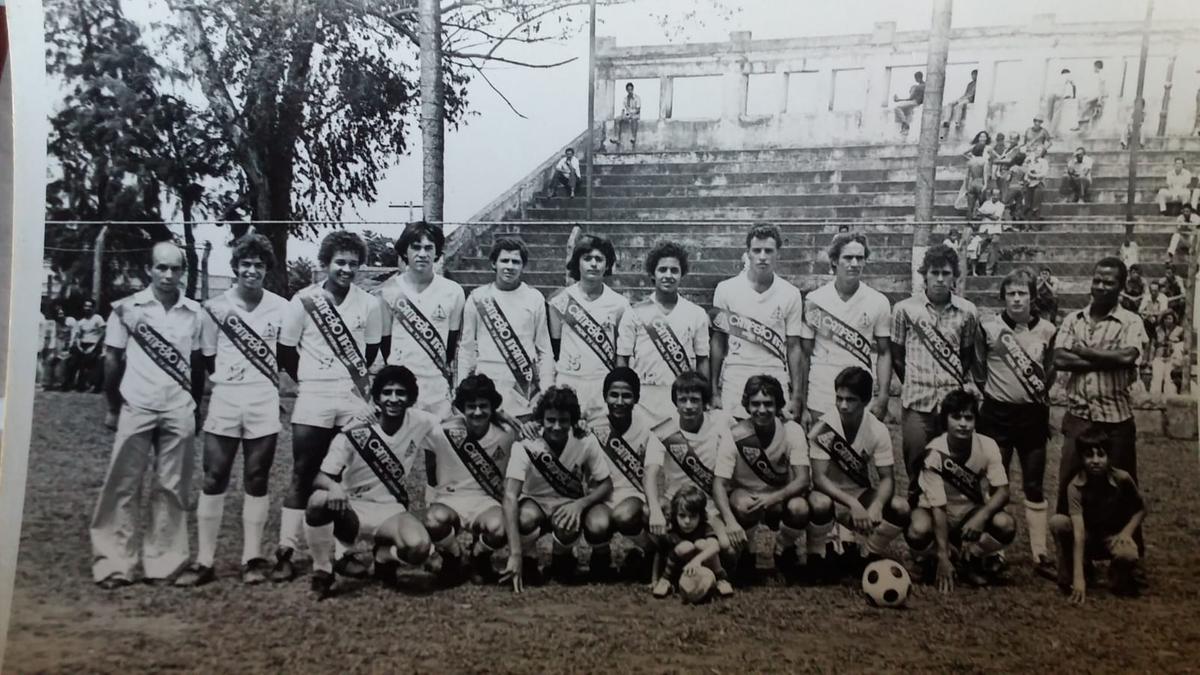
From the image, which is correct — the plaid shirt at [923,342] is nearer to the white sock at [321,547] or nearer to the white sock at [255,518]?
the white sock at [321,547]

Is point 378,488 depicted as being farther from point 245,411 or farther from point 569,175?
point 569,175

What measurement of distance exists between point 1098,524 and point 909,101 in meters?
1.39

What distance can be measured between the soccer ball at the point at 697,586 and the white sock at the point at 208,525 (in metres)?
1.44

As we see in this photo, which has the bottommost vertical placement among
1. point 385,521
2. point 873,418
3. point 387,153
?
point 385,521

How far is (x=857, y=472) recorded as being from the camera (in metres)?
2.46

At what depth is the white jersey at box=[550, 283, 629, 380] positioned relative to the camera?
246 centimetres

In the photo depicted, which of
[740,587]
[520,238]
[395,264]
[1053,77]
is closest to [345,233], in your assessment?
[395,264]

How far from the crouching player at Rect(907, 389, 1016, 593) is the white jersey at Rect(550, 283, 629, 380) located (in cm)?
102

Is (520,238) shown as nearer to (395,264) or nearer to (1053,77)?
(395,264)

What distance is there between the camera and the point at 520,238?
8.19 ft

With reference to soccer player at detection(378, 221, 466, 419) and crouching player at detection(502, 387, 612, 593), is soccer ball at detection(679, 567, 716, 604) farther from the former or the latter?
soccer player at detection(378, 221, 466, 419)

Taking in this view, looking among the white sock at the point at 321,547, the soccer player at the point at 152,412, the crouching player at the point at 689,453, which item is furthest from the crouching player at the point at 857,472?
the soccer player at the point at 152,412

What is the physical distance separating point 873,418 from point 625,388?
757mm

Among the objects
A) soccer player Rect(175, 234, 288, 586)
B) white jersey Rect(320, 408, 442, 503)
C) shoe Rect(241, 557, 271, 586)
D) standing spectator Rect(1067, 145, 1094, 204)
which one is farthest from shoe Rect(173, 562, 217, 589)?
standing spectator Rect(1067, 145, 1094, 204)
